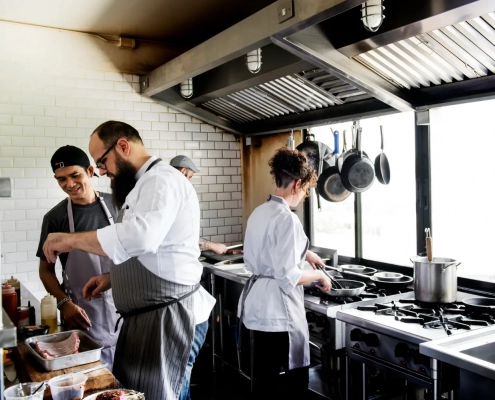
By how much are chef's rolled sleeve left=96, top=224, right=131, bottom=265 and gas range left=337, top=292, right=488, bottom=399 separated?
1478 millimetres

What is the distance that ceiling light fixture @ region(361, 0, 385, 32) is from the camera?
2.55 metres

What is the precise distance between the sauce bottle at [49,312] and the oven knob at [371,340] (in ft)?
5.60

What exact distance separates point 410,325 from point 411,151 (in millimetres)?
1624

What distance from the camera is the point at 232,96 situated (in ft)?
15.3

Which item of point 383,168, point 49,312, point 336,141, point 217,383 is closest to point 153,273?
point 49,312

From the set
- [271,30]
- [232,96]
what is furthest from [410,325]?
[232,96]

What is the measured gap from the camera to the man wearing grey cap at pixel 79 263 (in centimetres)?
285

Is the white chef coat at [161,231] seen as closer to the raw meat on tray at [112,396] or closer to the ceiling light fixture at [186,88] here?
the raw meat on tray at [112,396]

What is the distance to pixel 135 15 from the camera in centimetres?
436

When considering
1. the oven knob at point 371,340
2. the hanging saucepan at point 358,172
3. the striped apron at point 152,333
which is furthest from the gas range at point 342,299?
the striped apron at point 152,333

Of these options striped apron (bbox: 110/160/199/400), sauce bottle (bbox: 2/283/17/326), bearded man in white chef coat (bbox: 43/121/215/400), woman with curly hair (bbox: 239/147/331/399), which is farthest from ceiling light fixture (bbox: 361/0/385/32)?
sauce bottle (bbox: 2/283/17/326)

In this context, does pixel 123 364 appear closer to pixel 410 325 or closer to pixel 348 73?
pixel 410 325

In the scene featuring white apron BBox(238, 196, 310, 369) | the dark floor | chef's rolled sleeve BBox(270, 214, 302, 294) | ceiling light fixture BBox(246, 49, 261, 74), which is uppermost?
ceiling light fixture BBox(246, 49, 261, 74)

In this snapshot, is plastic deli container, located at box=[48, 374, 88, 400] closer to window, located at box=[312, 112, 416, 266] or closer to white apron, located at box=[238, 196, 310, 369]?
white apron, located at box=[238, 196, 310, 369]
